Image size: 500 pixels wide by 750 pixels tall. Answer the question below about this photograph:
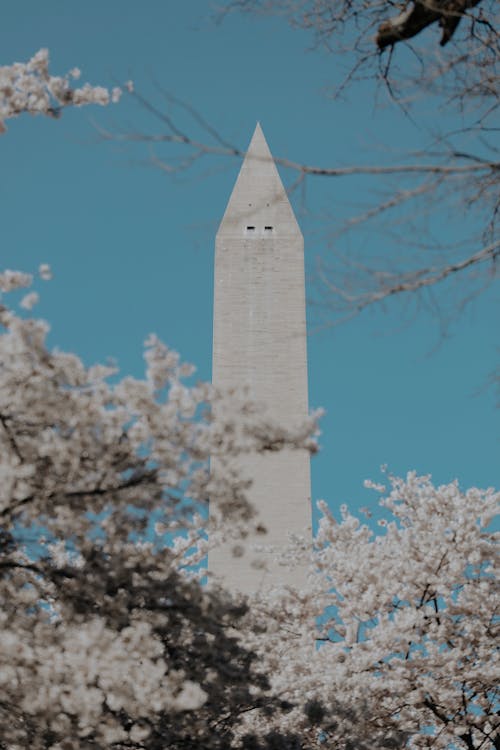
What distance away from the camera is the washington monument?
23.2 m

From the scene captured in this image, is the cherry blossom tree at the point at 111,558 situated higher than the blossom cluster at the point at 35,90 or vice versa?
the blossom cluster at the point at 35,90

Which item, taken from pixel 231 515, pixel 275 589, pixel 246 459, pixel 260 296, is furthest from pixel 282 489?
pixel 231 515

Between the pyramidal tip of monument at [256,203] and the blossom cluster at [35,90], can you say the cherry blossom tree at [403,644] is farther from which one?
the pyramidal tip of monument at [256,203]

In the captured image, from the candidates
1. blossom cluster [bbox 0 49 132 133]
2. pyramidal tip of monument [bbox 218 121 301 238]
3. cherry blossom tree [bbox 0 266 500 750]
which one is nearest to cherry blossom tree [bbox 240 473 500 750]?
cherry blossom tree [bbox 0 266 500 750]

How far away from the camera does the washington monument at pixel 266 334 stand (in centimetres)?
2316

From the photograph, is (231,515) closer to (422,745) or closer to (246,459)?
(422,745)

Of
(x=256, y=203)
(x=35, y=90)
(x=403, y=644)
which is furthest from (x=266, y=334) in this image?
(x=35, y=90)

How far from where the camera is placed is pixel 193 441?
6.86 meters

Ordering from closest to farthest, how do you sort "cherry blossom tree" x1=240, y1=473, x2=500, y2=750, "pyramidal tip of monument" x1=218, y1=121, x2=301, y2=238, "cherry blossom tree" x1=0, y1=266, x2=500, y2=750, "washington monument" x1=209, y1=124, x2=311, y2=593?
"cherry blossom tree" x1=0, y1=266, x2=500, y2=750 < "cherry blossom tree" x1=240, y1=473, x2=500, y2=750 < "washington monument" x1=209, y1=124, x2=311, y2=593 < "pyramidal tip of monument" x1=218, y1=121, x2=301, y2=238

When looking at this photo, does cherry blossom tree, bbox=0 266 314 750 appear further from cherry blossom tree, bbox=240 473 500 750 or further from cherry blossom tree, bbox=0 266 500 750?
cherry blossom tree, bbox=240 473 500 750

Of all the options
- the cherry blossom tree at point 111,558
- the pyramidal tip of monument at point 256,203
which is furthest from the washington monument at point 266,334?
the cherry blossom tree at point 111,558

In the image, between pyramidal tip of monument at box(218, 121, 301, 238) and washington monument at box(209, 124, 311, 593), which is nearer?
washington monument at box(209, 124, 311, 593)

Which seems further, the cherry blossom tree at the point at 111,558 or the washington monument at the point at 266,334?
the washington monument at the point at 266,334

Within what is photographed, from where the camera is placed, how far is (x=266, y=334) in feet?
83.1
